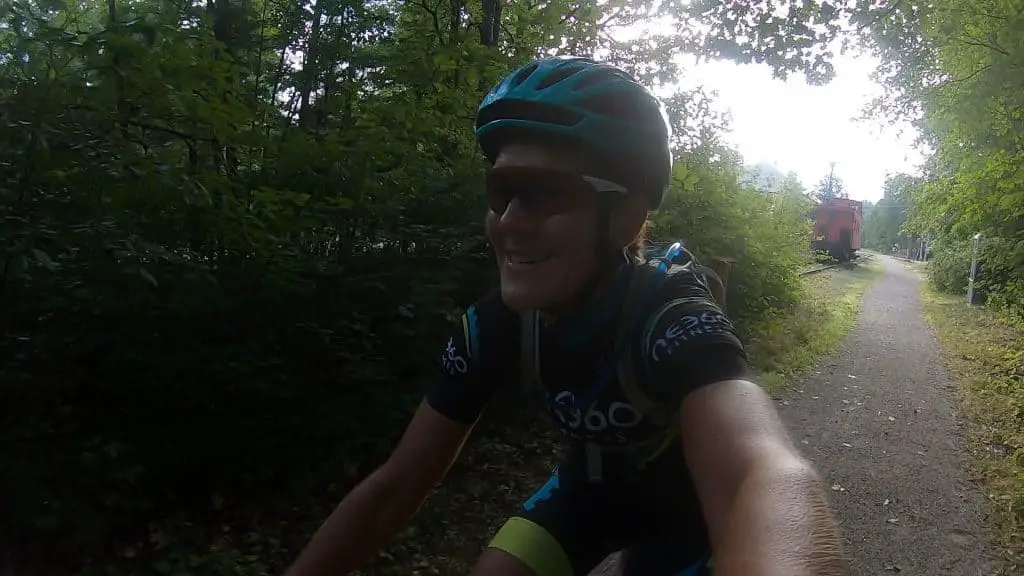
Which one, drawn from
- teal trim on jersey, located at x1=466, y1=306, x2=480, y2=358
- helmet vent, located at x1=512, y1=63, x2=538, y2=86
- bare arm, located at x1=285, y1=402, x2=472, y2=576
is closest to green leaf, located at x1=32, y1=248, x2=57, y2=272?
bare arm, located at x1=285, y1=402, x2=472, y2=576

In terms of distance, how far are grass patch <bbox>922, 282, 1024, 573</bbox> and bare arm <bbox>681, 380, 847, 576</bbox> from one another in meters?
4.37

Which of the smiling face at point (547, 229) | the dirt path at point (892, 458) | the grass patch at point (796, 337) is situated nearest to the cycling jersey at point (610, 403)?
the smiling face at point (547, 229)

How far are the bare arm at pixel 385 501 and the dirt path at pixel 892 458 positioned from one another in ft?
12.2

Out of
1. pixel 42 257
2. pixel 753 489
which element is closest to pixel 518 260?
pixel 753 489

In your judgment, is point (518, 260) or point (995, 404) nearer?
point (518, 260)

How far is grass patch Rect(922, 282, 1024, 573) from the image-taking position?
4.92 metres

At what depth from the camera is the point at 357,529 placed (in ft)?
5.04

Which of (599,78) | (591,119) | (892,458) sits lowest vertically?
(892,458)

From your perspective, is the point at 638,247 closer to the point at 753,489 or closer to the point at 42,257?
the point at 753,489

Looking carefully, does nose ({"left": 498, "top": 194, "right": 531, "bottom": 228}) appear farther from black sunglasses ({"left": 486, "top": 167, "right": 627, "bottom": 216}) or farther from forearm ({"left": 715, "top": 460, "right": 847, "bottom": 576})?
forearm ({"left": 715, "top": 460, "right": 847, "bottom": 576})

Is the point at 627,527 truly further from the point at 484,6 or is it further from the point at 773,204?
the point at 773,204

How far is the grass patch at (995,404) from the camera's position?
4.92 metres

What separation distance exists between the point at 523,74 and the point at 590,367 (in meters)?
0.75

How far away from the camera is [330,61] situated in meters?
9.84
